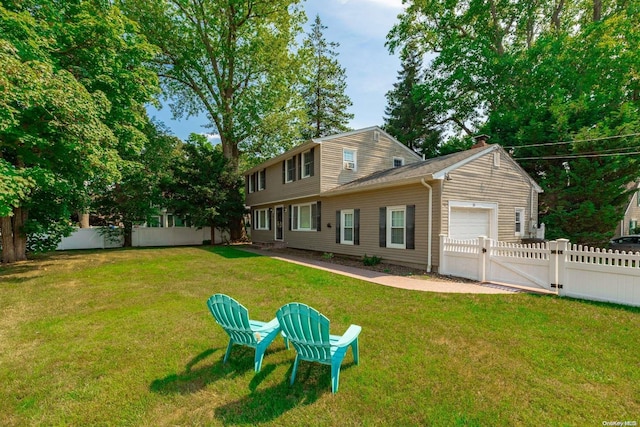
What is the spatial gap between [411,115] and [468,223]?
62.5 ft

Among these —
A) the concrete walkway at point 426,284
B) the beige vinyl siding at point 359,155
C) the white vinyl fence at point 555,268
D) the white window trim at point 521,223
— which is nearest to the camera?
the white vinyl fence at point 555,268

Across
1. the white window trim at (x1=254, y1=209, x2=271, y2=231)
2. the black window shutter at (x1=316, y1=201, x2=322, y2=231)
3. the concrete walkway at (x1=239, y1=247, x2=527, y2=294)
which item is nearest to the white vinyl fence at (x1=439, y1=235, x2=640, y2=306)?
the concrete walkway at (x1=239, y1=247, x2=527, y2=294)

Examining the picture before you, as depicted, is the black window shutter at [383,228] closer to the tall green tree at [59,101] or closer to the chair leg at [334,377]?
the chair leg at [334,377]

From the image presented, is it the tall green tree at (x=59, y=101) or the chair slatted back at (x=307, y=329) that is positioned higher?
the tall green tree at (x=59, y=101)

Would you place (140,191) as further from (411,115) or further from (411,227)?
(411,115)

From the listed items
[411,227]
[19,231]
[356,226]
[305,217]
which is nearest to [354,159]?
[356,226]

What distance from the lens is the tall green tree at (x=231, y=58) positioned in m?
20.5

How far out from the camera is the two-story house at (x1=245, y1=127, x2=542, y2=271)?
9492 millimetres

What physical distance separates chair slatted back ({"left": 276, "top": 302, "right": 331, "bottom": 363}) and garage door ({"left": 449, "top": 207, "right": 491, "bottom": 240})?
8.12 meters

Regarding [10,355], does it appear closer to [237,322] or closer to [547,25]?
[237,322]

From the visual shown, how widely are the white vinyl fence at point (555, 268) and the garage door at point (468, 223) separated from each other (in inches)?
55.9

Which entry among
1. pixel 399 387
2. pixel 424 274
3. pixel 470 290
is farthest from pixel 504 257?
pixel 399 387

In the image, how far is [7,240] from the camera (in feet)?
36.5

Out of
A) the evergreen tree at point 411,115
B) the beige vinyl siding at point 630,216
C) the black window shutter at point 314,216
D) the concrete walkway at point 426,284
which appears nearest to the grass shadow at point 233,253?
the black window shutter at point 314,216
